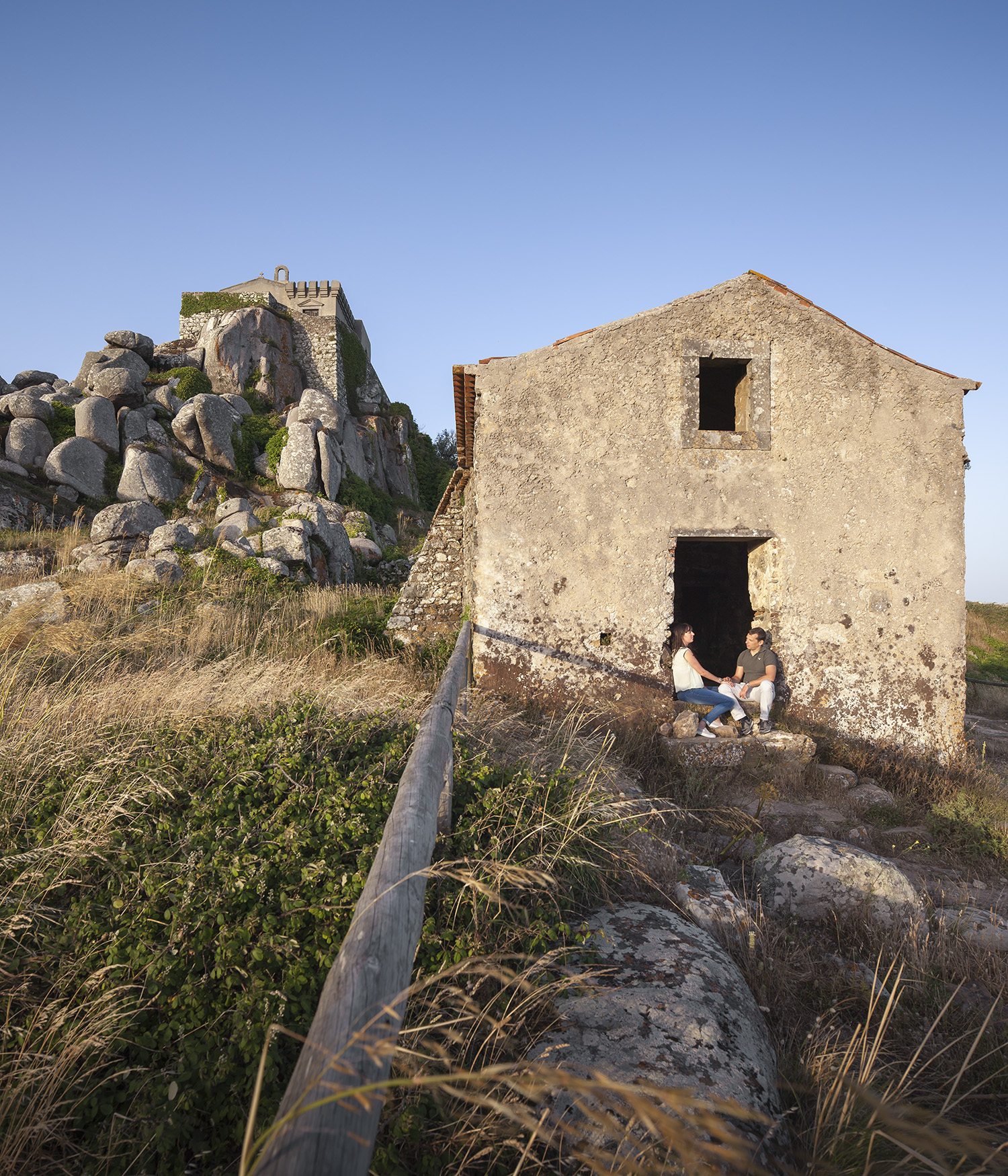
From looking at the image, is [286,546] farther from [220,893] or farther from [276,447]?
[220,893]

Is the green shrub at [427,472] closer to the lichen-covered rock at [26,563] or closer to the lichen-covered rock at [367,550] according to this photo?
the lichen-covered rock at [367,550]

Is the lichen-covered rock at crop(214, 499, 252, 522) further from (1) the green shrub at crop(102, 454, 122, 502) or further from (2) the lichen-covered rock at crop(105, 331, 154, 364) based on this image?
(2) the lichen-covered rock at crop(105, 331, 154, 364)

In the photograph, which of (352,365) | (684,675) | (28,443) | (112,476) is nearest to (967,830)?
(684,675)

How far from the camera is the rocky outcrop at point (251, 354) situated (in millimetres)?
22078

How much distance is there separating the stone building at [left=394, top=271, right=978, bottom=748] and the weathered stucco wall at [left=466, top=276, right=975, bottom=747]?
0.05ft

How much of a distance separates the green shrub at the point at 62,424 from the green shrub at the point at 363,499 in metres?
7.49

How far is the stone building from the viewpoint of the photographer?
6551 millimetres

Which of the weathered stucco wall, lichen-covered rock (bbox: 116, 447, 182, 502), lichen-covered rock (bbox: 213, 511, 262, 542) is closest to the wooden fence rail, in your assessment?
the weathered stucco wall

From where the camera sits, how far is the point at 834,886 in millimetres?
3551

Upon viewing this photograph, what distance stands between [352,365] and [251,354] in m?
4.41

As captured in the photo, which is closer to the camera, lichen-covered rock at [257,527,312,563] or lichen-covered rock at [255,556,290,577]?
lichen-covered rock at [255,556,290,577]

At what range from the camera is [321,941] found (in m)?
2.06

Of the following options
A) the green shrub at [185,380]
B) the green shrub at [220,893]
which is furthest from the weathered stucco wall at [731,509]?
the green shrub at [185,380]

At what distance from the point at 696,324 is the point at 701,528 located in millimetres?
2268
